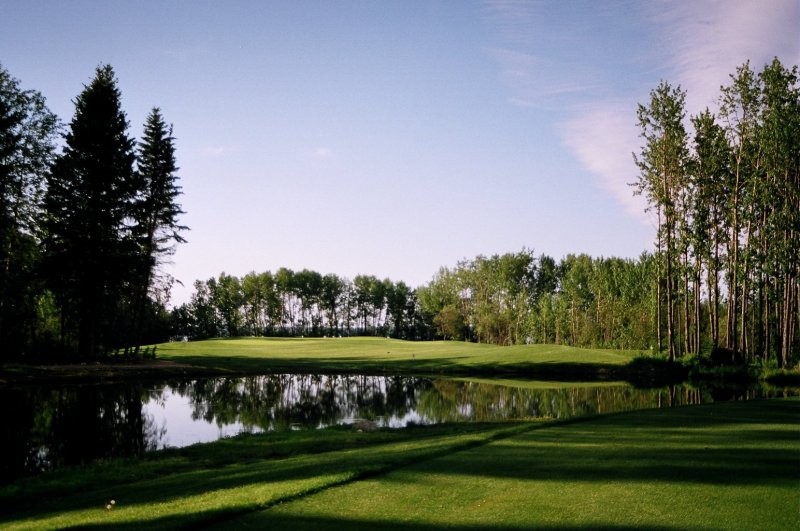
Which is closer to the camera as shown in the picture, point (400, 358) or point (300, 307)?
point (400, 358)

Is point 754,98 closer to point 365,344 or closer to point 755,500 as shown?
point 755,500

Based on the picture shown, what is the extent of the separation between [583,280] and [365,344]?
43.1 meters

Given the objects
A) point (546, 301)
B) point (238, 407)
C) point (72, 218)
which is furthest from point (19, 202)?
point (546, 301)

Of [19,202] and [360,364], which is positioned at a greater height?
[19,202]

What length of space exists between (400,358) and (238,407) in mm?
29842

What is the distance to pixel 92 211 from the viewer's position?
40188 millimetres

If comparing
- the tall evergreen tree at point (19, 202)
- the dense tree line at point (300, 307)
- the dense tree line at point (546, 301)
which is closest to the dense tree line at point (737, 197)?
the dense tree line at point (546, 301)

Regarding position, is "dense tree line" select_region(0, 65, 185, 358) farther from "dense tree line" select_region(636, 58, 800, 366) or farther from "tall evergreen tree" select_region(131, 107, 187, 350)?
"dense tree line" select_region(636, 58, 800, 366)

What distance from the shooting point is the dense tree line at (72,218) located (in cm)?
3731

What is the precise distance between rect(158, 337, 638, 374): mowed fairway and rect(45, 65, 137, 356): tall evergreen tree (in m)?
8.66

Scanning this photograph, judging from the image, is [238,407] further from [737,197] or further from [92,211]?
[737,197]

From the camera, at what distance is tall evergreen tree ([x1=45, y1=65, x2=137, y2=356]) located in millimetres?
39500

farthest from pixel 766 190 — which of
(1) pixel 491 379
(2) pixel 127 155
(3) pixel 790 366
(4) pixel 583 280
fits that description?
(4) pixel 583 280

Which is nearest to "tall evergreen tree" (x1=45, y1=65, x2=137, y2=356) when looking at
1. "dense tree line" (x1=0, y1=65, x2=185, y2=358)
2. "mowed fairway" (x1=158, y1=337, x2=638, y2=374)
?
"dense tree line" (x1=0, y1=65, x2=185, y2=358)
